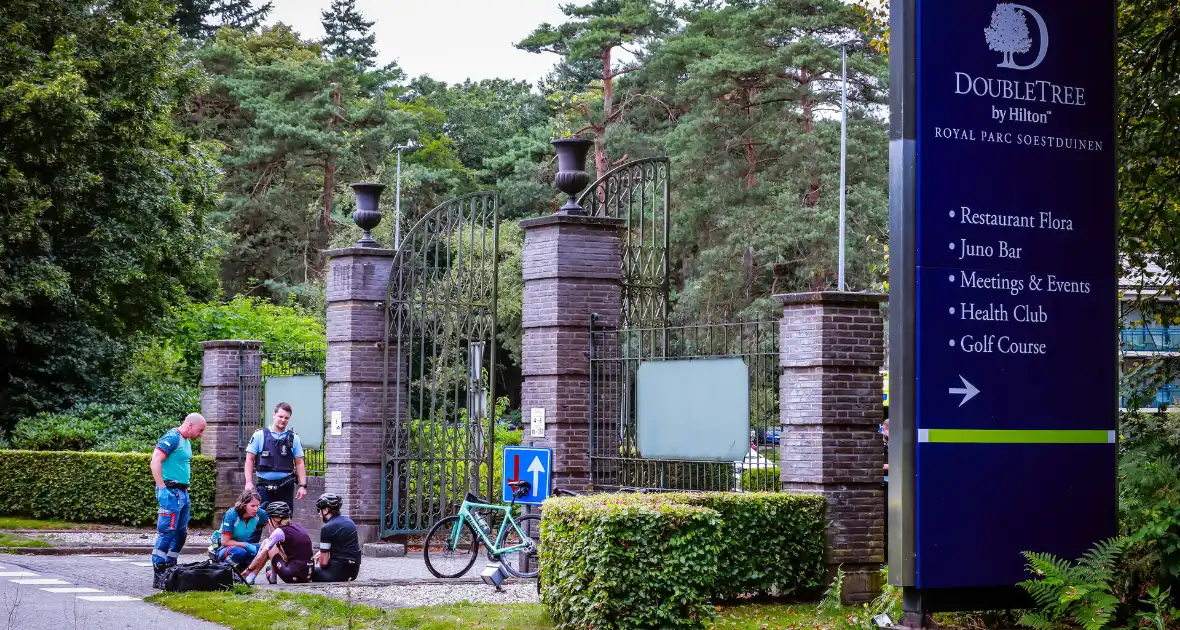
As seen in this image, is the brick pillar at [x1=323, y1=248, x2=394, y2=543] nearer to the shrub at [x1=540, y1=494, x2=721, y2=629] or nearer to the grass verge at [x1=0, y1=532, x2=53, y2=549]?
the grass verge at [x1=0, y1=532, x2=53, y2=549]

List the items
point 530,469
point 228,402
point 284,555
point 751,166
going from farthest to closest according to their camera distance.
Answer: point 751,166, point 228,402, point 530,469, point 284,555

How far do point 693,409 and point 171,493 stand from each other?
5.21m

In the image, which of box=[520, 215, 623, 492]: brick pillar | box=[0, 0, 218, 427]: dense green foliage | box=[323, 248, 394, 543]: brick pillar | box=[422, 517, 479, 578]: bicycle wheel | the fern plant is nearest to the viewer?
the fern plant

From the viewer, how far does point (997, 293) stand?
8711mm

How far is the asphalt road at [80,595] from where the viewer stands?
1071 cm

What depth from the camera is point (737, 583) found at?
11.4 metres

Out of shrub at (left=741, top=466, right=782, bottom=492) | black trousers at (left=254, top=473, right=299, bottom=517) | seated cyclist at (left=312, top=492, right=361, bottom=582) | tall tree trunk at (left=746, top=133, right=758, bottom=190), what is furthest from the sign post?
tall tree trunk at (left=746, top=133, right=758, bottom=190)

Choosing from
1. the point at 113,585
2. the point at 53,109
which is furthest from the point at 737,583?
the point at 53,109

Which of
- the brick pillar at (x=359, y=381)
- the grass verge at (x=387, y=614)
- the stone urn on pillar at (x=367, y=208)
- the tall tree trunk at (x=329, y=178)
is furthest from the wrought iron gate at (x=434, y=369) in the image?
the tall tree trunk at (x=329, y=178)

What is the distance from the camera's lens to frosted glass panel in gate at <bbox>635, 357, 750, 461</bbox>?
1269 centimetres

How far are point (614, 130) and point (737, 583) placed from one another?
116ft

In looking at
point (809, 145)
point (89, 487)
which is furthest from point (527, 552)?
point (809, 145)

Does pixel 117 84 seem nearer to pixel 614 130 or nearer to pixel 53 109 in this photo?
pixel 53 109

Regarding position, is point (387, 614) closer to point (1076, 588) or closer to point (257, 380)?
point (1076, 588)
